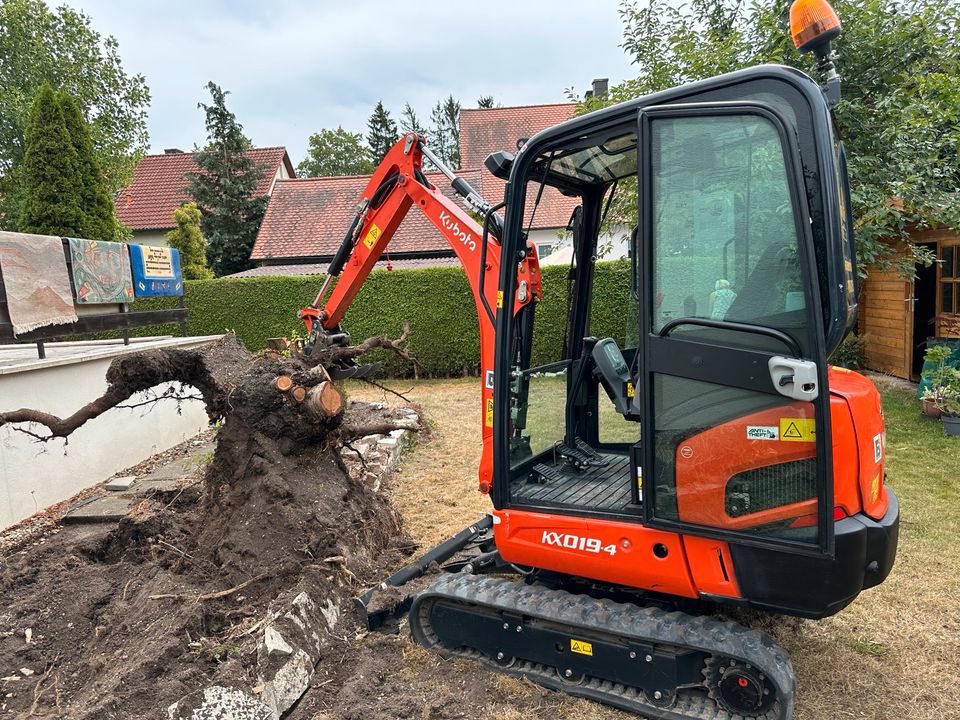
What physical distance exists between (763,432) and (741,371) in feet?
0.74

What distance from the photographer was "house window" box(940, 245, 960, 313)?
8.93 m

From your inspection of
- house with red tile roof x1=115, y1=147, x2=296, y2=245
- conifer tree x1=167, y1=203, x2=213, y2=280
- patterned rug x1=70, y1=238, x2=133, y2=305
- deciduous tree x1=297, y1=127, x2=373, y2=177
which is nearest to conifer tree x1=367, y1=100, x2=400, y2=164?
deciduous tree x1=297, y1=127, x2=373, y2=177

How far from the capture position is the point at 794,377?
2062 millimetres

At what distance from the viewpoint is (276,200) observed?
2056 cm

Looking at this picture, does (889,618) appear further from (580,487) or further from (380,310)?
(380,310)

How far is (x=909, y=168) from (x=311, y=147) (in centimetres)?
4821

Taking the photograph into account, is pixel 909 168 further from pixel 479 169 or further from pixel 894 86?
pixel 479 169

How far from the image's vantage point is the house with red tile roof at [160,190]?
73.4 ft

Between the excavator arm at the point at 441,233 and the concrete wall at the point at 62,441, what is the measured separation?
7.83 ft

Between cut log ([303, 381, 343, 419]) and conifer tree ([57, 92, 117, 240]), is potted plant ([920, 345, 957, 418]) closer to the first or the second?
cut log ([303, 381, 343, 419])

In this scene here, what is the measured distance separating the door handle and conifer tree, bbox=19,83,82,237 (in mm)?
14186

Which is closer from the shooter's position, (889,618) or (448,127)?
(889,618)

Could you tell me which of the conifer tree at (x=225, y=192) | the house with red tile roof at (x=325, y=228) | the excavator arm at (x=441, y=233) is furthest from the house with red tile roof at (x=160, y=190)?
the excavator arm at (x=441, y=233)

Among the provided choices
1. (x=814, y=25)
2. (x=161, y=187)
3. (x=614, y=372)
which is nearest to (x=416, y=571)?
(x=614, y=372)
